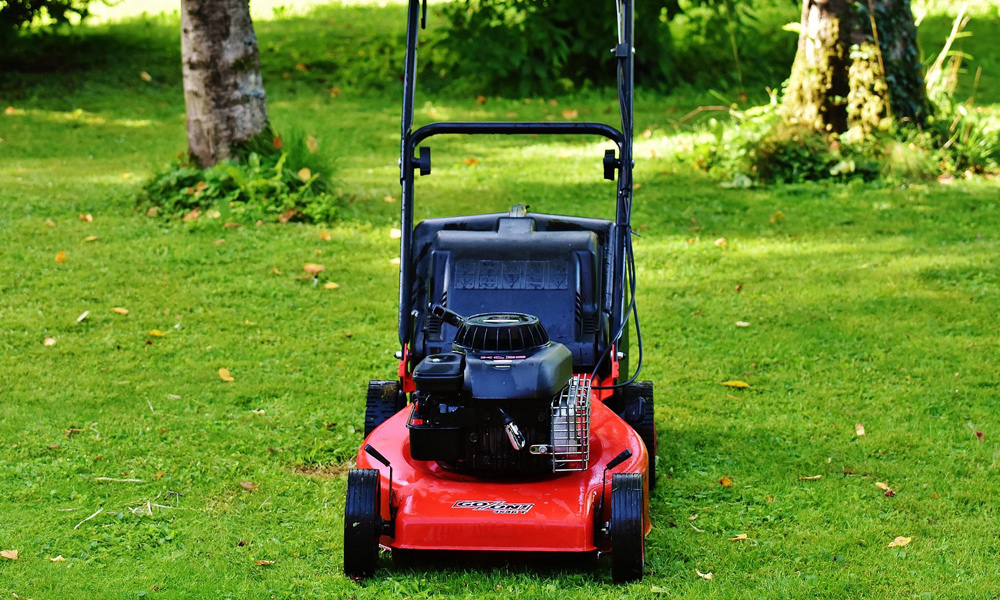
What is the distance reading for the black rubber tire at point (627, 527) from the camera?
138 inches

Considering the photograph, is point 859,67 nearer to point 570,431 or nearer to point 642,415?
Result: point 642,415

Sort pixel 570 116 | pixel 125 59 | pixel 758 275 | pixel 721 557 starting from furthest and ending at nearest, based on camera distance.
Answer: pixel 125 59
pixel 570 116
pixel 758 275
pixel 721 557

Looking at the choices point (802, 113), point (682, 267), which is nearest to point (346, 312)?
point (682, 267)

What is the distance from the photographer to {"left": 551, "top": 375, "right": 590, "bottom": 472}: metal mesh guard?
3623 millimetres

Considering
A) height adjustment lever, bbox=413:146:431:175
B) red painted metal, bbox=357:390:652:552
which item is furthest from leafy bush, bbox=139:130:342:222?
red painted metal, bbox=357:390:652:552

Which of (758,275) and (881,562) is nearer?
(881,562)

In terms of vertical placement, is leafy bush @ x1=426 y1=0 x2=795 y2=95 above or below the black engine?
above

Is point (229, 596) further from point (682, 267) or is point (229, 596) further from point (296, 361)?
point (682, 267)

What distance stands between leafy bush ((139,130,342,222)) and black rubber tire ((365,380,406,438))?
3.72 meters

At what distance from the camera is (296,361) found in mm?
5812

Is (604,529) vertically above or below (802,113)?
below

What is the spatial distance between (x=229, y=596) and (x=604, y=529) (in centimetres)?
115

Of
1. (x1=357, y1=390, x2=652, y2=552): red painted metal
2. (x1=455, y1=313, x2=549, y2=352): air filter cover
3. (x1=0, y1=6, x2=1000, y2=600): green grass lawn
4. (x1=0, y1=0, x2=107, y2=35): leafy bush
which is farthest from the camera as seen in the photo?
(x1=0, y1=0, x2=107, y2=35): leafy bush

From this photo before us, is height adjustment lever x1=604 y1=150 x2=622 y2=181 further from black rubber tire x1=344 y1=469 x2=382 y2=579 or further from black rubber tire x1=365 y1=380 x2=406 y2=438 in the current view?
black rubber tire x1=344 y1=469 x2=382 y2=579
